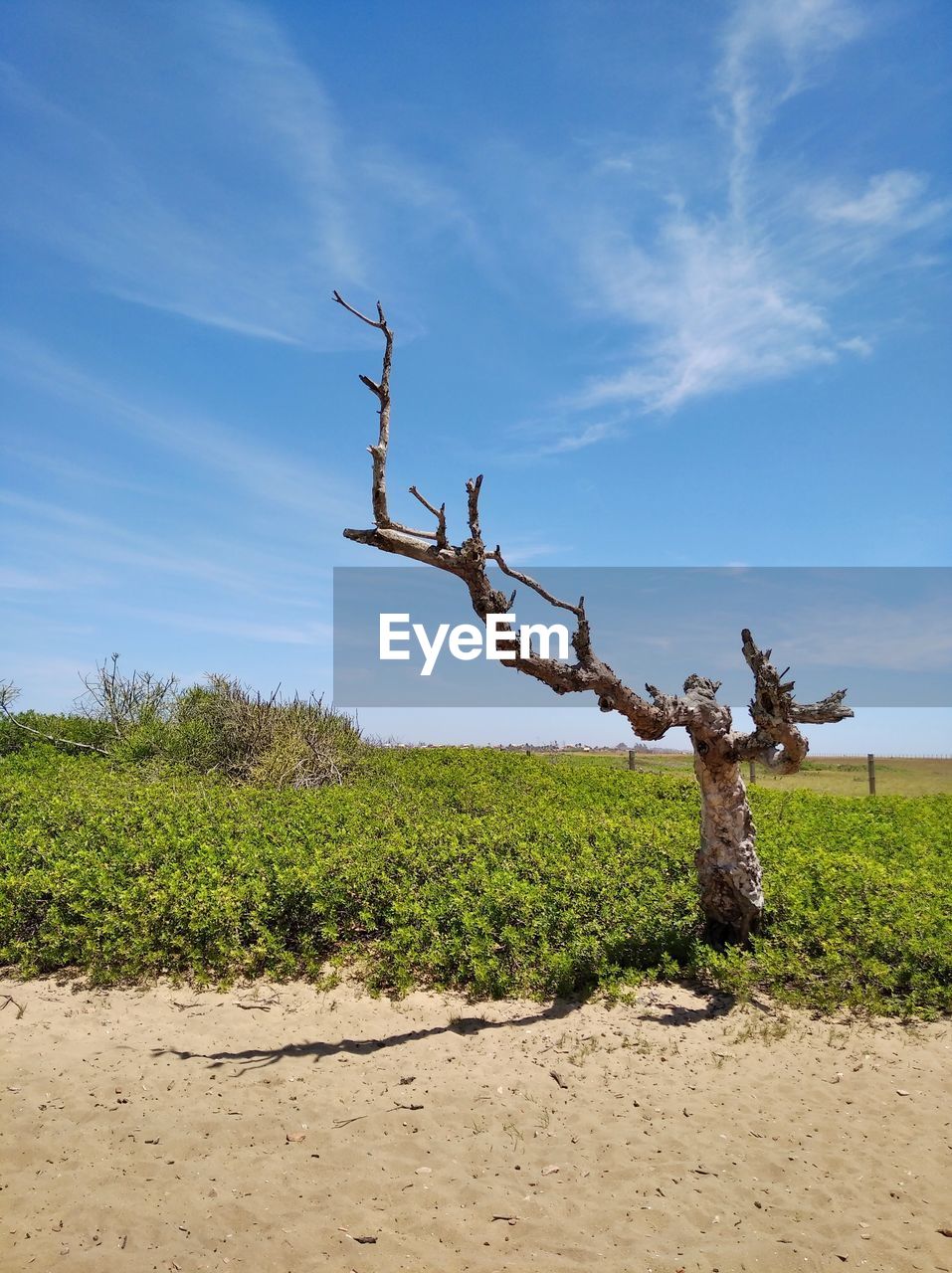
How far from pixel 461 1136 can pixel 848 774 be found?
84.7ft

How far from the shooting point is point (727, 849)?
6.97m

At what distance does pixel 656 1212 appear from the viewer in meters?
4.17

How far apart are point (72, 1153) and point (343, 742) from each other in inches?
528

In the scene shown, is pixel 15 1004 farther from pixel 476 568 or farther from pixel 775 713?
pixel 775 713

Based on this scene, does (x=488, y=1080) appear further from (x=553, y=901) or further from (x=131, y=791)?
(x=131, y=791)

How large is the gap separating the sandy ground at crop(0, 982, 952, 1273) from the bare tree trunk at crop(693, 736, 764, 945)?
2.68 ft

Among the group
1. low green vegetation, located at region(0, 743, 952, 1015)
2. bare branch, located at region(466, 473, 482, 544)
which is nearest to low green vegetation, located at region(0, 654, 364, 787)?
low green vegetation, located at region(0, 743, 952, 1015)

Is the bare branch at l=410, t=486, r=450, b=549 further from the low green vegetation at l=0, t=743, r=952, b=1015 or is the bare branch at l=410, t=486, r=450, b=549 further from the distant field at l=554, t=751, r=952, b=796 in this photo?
the distant field at l=554, t=751, r=952, b=796

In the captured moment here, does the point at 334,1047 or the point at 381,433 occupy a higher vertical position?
the point at 381,433

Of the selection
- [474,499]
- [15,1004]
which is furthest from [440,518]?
[15,1004]

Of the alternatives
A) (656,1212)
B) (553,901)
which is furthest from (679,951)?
(656,1212)

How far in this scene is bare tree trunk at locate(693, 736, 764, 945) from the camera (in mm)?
6965

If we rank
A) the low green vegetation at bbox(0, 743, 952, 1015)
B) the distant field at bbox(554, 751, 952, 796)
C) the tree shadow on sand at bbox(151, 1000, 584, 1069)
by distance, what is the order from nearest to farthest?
1. the tree shadow on sand at bbox(151, 1000, 584, 1069)
2. the low green vegetation at bbox(0, 743, 952, 1015)
3. the distant field at bbox(554, 751, 952, 796)

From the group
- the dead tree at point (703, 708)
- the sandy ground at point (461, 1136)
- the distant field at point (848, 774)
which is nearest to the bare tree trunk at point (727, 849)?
the dead tree at point (703, 708)
